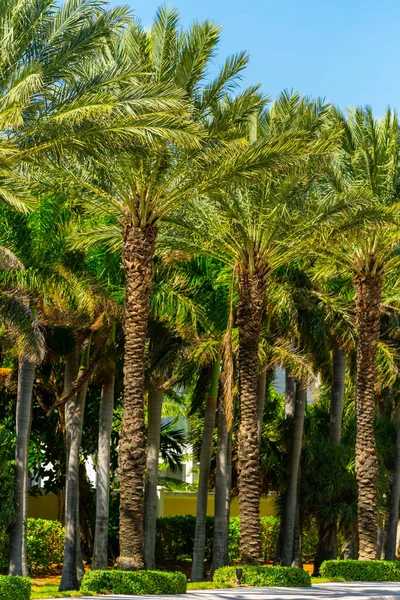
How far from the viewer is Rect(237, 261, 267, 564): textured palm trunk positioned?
24969mm

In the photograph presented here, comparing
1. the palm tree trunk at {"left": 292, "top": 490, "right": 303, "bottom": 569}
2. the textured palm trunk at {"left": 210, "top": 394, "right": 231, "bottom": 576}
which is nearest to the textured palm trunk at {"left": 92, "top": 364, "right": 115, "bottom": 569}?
the textured palm trunk at {"left": 210, "top": 394, "right": 231, "bottom": 576}

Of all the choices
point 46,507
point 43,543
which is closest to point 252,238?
point 43,543

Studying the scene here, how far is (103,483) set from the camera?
96.9ft

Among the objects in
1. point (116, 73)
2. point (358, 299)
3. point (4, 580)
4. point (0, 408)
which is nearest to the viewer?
point (4, 580)

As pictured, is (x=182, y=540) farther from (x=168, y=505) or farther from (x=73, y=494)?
(x=73, y=494)

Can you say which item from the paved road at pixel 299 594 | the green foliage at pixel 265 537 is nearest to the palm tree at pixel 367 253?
the paved road at pixel 299 594

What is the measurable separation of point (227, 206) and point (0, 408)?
15.7m

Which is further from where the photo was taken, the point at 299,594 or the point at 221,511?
the point at 221,511

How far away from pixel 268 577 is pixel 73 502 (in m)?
8.14

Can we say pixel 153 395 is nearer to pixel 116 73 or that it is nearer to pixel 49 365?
pixel 49 365

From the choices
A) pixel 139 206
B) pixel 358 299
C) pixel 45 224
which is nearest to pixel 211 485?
pixel 358 299

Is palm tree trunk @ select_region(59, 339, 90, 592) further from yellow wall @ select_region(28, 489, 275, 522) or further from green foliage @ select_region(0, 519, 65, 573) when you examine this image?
yellow wall @ select_region(28, 489, 275, 522)

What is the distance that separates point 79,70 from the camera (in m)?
19.5

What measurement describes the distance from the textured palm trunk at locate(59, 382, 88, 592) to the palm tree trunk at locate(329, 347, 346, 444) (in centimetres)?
1050
